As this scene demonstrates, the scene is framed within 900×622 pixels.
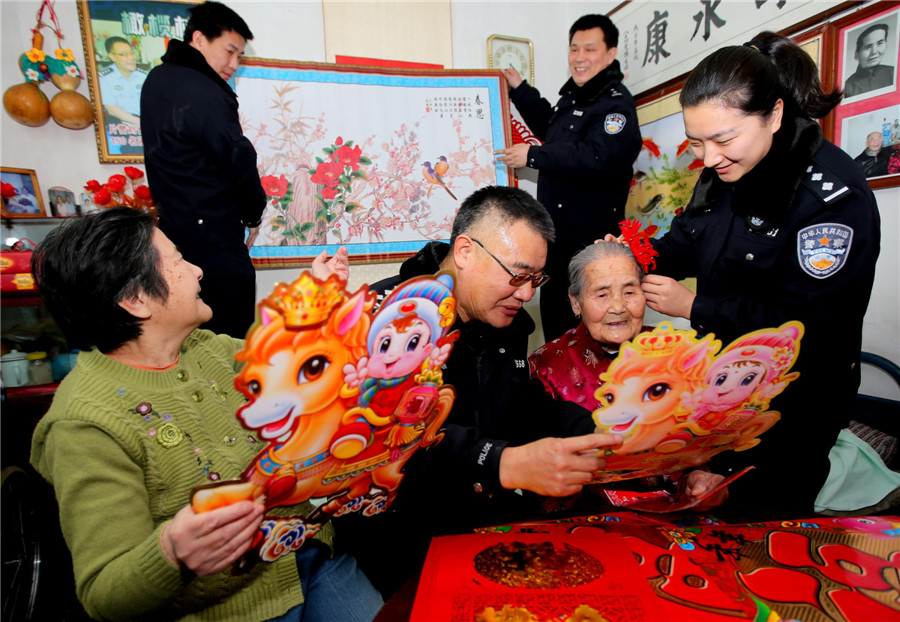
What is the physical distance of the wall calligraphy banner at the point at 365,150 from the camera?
2807 mm

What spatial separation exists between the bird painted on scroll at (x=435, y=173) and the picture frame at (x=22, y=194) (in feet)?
6.23

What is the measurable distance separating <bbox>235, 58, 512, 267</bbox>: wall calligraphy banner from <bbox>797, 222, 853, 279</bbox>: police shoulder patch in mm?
2017

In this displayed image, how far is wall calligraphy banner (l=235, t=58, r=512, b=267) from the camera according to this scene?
2.81 meters

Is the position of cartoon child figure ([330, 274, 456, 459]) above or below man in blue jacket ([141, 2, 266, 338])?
below

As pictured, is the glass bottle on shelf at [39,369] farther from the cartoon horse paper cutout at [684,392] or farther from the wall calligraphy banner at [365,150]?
the cartoon horse paper cutout at [684,392]

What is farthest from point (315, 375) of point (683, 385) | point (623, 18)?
point (623, 18)

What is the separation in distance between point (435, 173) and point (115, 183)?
1.67 metres

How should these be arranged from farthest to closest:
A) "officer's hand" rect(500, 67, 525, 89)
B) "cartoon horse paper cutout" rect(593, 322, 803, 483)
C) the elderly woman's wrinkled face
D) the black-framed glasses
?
"officer's hand" rect(500, 67, 525, 89)
the elderly woman's wrinkled face
the black-framed glasses
"cartoon horse paper cutout" rect(593, 322, 803, 483)

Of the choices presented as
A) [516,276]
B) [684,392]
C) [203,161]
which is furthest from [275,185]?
[684,392]

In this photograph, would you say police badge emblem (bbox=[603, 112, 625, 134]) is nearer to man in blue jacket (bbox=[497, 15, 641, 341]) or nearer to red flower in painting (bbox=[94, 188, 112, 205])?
man in blue jacket (bbox=[497, 15, 641, 341])

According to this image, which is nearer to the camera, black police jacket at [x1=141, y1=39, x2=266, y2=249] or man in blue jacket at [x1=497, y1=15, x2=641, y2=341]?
black police jacket at [x1=141, y1=39, x2=266, y2=249]

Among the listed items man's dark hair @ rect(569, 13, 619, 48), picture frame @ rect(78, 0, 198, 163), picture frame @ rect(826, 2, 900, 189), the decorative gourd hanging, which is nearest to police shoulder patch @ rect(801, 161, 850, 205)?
picture frame @ rect(826, 2, 900, 189)

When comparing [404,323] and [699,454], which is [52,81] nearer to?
[404,323]

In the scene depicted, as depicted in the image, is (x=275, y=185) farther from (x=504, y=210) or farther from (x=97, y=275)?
(x=97, y=275)
